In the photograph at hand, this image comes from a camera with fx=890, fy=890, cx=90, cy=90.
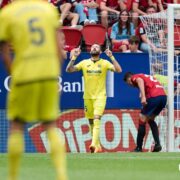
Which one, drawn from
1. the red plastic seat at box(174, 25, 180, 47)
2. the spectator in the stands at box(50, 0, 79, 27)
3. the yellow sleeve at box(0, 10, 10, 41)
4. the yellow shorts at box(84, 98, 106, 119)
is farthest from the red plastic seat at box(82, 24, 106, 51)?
the yellow sleeve at box(0, 10, 10, 41)

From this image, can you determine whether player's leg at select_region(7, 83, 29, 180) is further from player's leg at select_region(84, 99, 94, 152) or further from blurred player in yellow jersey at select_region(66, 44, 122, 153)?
player's leg at select_region(84, 99, 94, 152)

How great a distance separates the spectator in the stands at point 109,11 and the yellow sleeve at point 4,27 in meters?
11.5

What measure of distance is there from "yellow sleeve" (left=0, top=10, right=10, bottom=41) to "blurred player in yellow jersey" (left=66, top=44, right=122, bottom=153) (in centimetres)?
871

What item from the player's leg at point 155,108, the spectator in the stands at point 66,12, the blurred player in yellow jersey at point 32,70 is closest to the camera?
the blurred player in yellow jersey at point 32,70

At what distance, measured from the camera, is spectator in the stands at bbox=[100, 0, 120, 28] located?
19875 mm

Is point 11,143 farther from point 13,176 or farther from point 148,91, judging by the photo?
point 148,91

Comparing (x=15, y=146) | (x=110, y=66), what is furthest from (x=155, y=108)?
(x=15, y=146)

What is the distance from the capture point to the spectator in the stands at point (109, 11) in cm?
1988

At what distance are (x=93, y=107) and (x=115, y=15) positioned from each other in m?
3.43

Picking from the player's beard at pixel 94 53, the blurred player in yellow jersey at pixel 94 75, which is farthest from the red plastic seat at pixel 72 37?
the player's beard at pixel 94 53

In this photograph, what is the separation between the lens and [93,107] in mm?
17172

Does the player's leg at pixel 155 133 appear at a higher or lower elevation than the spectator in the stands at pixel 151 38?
lower

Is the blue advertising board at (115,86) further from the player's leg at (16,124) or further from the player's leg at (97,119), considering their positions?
the player's leg at (16,124)

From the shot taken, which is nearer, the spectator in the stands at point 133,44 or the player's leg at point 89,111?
the player's leg at point 89,111
